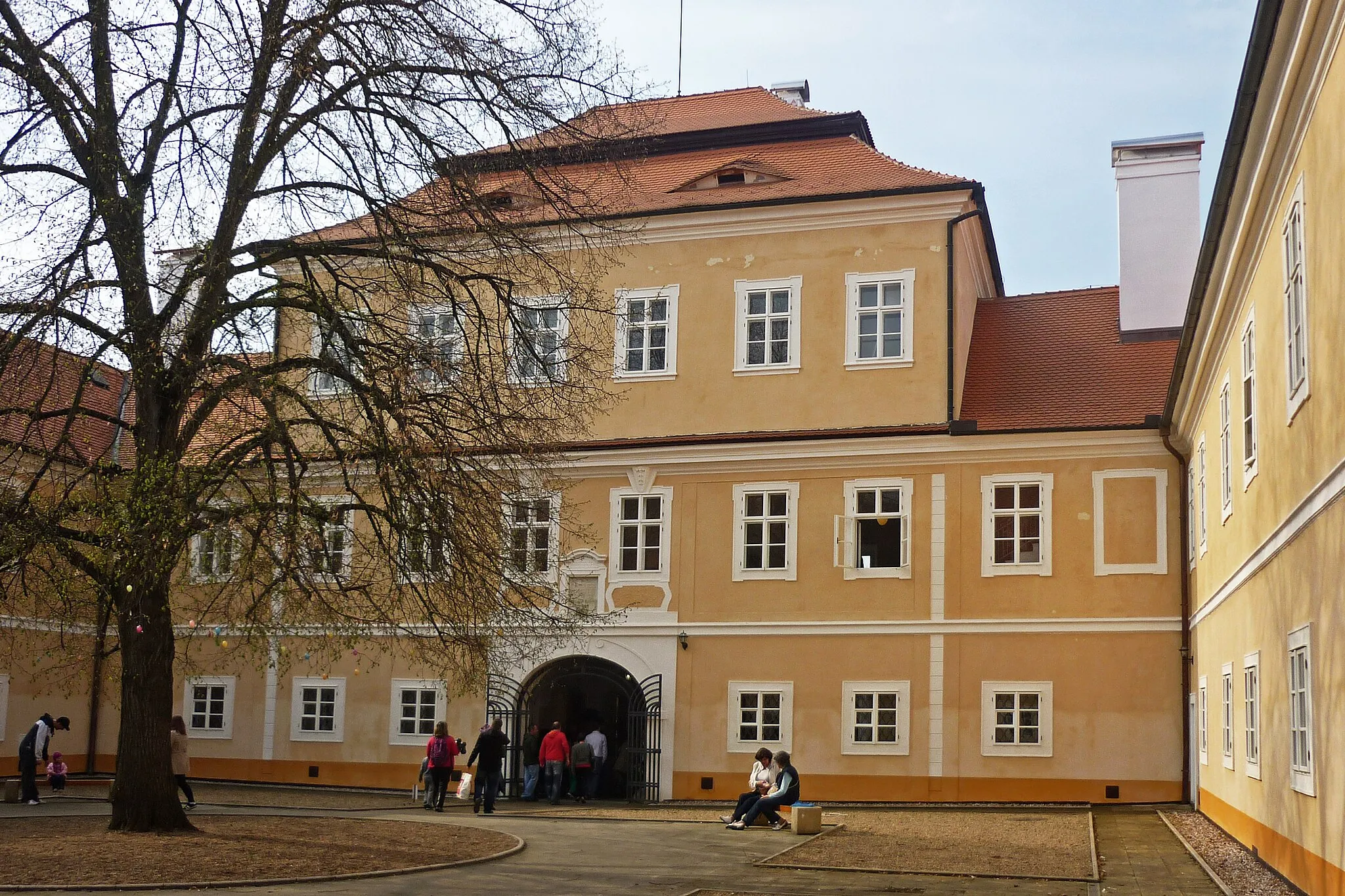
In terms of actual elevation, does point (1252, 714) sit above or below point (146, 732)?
above

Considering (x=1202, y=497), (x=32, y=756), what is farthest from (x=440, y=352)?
(x=1202, y=497)

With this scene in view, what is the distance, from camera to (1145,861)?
15555 mm

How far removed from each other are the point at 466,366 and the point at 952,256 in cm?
1250

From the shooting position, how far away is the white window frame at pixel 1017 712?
24016 millimetres

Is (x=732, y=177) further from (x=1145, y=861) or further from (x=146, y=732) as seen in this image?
(x=1145, y=861)

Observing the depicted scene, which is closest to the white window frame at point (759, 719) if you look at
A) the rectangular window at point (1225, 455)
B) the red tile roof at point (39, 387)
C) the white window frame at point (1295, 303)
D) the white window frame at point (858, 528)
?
the white window frame at point (858, 528)

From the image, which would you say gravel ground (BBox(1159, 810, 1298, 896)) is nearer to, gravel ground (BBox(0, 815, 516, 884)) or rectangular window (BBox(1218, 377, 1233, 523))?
rectangular window (BBox(1218, 377, 1233, 523))

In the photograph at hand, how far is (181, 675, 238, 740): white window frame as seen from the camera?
29797 mm

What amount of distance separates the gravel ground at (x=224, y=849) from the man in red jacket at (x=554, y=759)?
21.9 feet

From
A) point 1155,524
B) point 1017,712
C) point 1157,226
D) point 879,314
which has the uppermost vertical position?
point 1157,226

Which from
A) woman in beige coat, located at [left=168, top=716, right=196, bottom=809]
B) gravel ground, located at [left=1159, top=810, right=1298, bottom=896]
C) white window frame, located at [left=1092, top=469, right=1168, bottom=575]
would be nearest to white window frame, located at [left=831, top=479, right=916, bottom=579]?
white window frame, located at [left=1092, top=469, right=1168, bottom=575]

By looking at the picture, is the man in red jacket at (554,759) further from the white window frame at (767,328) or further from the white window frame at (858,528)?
the white window frame at (767,328)

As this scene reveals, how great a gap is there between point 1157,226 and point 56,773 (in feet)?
74.3

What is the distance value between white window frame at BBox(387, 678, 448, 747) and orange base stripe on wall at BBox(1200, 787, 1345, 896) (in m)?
14.7
